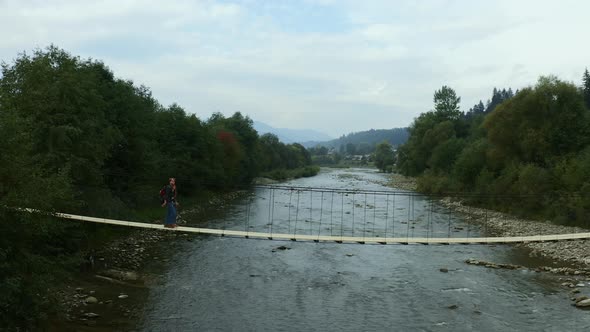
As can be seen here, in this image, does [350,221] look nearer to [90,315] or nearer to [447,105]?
[90,315]

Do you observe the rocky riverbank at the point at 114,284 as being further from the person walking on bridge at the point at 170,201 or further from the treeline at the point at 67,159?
the person walking on bridge at the point at 170,201

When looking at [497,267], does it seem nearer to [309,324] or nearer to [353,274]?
[353,274]

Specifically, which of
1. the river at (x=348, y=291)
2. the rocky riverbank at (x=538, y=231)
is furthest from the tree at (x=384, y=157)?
the river at (x=348, y=291)

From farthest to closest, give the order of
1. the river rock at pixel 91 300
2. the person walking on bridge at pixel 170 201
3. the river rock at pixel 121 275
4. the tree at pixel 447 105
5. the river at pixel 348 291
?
the tree at pixel 447 105
the river rock at pixel 121 275
the person walking on bridge at pixel 170 201
the river rock at pixel 91 300
the river at pixel 348 291

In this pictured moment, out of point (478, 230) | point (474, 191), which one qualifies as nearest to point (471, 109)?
point (474, 191)

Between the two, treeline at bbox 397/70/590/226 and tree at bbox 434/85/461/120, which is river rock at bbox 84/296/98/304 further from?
tree at bbox 434/85/461/120

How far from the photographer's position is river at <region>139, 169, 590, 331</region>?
32.1 ft

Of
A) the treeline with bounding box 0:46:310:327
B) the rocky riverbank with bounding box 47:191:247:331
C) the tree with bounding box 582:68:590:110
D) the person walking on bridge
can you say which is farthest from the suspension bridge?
the tree with bounding box 582:68:590:110

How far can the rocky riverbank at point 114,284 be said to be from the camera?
30.8 ft

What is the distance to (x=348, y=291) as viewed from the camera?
11883 millimetres

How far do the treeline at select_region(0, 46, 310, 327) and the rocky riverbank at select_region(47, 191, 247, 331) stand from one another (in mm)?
809

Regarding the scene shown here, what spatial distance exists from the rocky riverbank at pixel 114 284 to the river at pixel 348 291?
42 cm

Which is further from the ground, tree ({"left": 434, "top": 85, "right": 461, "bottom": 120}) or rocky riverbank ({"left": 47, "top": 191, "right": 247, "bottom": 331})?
tree ({"left": 434, "top": 85, "right": 461, "bottom": 120})

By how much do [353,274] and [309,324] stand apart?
4109 mm
